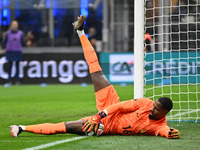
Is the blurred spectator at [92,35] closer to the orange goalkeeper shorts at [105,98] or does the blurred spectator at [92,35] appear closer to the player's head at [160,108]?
the orange goalkeeper shorts at [105,98]

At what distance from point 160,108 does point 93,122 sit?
0.85 m

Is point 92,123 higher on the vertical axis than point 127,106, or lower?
lower

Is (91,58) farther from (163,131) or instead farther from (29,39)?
(29,39)

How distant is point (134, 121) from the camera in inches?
253

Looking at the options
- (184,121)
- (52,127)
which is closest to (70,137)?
(52,127)

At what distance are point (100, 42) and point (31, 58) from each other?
144 inches

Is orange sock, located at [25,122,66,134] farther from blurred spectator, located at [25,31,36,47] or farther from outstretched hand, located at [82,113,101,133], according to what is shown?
blurred spectator, located at [25,31,36,47]

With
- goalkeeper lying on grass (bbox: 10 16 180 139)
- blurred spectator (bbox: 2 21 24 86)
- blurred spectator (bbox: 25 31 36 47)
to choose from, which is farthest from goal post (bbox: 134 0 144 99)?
blurred spectator (bbox: 25 31 36 47)

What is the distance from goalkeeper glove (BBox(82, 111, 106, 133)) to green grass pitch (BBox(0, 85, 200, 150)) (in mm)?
139

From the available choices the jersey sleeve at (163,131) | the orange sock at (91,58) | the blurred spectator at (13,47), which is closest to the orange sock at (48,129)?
the jersey sleeve at (163,131)

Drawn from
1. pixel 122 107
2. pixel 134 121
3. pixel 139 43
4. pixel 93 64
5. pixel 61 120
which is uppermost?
pixel 139 43

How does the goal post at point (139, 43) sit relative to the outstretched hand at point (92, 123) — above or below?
above

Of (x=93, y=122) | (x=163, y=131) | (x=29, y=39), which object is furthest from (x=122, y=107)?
(x=29, y=39)

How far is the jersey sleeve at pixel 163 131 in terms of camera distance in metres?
6.32
